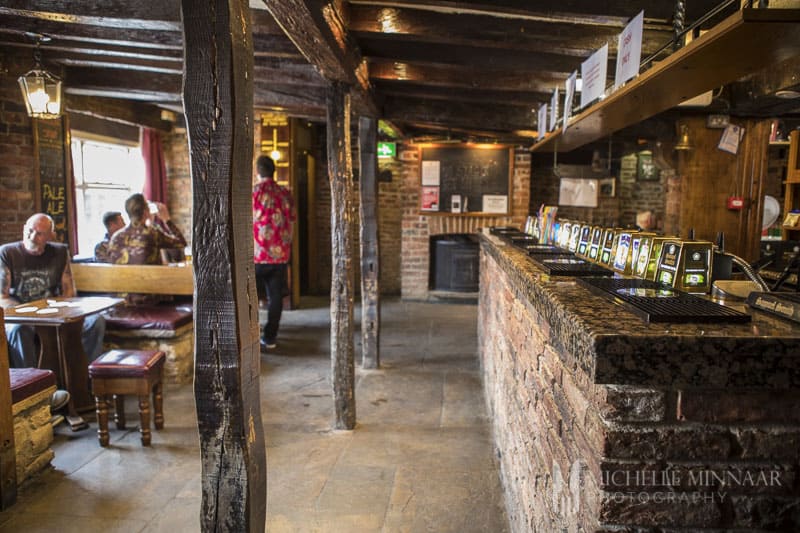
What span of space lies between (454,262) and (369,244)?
3.25m

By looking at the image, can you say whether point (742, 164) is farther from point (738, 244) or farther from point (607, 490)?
point (607, 490)

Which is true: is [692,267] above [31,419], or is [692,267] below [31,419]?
above

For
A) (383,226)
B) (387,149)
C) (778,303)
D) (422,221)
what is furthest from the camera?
(383,226)

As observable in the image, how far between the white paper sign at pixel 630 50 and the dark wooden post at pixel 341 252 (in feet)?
5.74

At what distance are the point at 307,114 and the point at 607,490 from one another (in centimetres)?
618

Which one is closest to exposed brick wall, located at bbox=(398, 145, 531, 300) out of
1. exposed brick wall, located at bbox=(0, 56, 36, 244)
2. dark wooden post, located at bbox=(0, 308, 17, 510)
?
exposed brick wall, located at bbox=(0, 56, 36, 244)

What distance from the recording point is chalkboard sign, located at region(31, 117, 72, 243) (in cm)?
492

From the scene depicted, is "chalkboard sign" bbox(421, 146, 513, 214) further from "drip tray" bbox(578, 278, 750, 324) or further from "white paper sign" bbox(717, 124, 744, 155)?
"drip tray" bbox(578, 278, 750, 324)

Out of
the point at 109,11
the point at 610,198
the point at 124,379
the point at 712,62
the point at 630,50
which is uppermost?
the point at 109,11

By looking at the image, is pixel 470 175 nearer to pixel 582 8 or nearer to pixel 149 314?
pixel 149 314

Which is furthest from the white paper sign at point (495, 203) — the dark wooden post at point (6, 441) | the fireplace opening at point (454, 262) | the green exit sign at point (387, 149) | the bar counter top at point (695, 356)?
the bar counter top at point (695, 356)

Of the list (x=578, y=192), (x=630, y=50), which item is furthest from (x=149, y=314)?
(x=578, y=192)

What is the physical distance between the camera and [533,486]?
6.30 feet

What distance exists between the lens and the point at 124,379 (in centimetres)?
331
